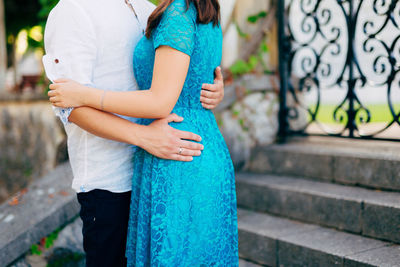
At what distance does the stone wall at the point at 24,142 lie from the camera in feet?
20.9

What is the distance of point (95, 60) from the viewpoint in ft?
5.11

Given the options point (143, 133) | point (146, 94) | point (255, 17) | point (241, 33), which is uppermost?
point (255, 17)

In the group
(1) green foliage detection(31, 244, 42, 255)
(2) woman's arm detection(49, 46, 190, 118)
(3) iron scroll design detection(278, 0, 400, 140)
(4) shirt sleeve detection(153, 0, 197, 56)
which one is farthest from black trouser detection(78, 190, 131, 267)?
(3) iron scroll design detection(278, 0, 400, 140)

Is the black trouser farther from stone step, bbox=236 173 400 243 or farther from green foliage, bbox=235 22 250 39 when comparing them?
green foliage, bbox=235 22 250 39

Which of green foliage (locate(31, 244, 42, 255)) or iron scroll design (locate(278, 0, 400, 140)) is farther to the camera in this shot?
iron scroll design (locate(278, 0, 400, 140))

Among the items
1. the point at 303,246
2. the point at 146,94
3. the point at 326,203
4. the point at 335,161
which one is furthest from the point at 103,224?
the point at 335,161

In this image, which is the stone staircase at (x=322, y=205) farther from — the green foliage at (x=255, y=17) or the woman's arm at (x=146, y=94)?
the woman's arm at (x=146, y=94)

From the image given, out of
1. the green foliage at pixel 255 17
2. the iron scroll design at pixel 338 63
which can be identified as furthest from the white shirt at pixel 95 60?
the green foliage at pixel 255 17

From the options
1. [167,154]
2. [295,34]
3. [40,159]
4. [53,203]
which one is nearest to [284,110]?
[295,34]

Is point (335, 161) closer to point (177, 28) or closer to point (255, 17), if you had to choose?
point (255, 17)

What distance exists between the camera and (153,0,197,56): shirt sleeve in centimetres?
145

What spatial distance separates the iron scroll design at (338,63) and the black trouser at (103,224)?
7.39ft

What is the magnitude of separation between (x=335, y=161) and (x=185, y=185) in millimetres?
1990

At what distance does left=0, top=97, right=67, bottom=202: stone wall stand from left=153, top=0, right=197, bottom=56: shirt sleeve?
516cm
